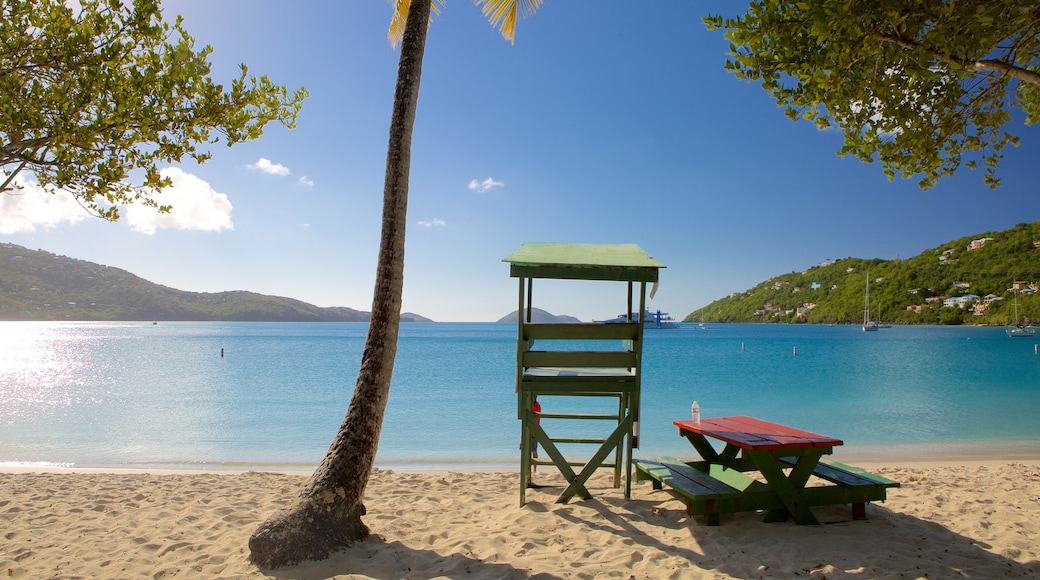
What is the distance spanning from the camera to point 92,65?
4.43 m

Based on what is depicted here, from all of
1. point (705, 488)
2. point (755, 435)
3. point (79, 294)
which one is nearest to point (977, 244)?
point (755, 435)

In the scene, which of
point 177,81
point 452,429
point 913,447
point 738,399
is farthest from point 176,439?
point 738,399

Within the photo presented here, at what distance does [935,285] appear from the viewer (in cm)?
10275

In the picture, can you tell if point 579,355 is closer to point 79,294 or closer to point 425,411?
point 425,411

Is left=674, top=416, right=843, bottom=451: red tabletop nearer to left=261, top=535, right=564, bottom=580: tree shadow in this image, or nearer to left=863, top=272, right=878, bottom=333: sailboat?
left=261, top=535, right=564, bottom=580: tree shadow

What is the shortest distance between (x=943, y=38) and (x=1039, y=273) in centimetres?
11663

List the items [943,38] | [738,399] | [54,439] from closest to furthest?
[943,38] → [54,439] → [738,399]

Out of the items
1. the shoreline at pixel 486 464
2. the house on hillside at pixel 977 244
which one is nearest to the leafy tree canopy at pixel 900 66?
the shoreline at pixel 486 464

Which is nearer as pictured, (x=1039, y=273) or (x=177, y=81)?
(x=177, y=81)

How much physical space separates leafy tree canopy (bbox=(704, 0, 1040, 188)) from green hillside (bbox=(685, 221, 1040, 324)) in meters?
113

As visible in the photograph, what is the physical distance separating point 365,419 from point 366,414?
1.8 inches

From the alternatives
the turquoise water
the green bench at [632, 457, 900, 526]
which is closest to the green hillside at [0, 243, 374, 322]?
the turquoise water

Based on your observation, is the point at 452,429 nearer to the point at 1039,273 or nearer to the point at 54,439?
the point at 54,439

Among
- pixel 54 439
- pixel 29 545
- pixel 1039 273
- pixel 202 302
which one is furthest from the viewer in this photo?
pixel 202 302
